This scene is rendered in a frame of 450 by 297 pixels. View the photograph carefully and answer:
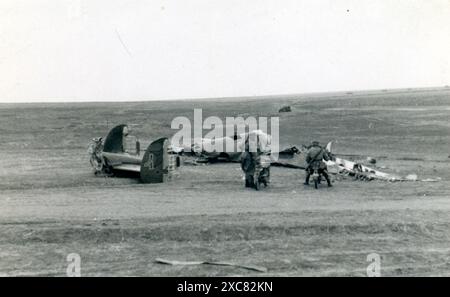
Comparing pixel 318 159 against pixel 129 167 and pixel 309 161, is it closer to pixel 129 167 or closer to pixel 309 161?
pixel 309 161

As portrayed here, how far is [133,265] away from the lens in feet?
29.1

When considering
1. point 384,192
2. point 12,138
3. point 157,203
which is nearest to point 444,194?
point 384,192

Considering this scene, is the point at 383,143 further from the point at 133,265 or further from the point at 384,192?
the point at 133,265

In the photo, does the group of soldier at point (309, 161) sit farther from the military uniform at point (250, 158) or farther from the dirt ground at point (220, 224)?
the dirt ground at point (220, 224)

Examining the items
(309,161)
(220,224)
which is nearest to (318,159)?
(309,161)

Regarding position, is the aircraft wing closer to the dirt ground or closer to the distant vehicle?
the distant vehicle

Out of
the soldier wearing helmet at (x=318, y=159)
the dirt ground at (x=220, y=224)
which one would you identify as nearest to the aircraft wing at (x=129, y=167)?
the dirt ground at (x=220, y=224)

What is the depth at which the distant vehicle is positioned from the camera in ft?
58.3

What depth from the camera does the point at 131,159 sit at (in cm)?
2048

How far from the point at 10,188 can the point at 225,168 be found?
8.52m

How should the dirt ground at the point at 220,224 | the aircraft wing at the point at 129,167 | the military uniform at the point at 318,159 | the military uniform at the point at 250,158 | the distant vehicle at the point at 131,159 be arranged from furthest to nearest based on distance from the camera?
the aircraft wing at the point at 129,167
the distant vehicle at the point at 131,159
the military uniform at the point at 318,159
the military uniform at the point at 250,158
the dirt ground at the point at 220,224

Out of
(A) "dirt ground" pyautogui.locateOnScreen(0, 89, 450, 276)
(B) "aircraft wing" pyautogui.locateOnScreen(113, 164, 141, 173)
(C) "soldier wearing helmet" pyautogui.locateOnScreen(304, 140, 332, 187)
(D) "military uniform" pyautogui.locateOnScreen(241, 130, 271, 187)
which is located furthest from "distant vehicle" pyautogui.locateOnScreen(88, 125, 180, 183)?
(C) "soldier wearing helmet" pyautogui.locateOnScreen(304, 140, 332, 187)

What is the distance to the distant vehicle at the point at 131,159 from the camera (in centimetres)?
1777
